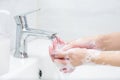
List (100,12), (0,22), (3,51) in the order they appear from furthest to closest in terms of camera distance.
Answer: (100,12), (0,22), (3,51)

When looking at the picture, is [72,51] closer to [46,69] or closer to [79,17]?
[46,69]

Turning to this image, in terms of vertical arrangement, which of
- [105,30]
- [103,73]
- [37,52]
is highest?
[105,30]

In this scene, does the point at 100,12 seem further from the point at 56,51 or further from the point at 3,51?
the point at 3,51

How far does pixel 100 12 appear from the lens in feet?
4.18

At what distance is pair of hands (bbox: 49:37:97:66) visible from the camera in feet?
2.78

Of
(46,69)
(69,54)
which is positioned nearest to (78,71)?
(46,69)

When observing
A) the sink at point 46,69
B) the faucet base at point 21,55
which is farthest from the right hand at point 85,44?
the faucet base at point 21,55

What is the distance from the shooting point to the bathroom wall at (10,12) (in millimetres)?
993

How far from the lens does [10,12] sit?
1097 millimetres

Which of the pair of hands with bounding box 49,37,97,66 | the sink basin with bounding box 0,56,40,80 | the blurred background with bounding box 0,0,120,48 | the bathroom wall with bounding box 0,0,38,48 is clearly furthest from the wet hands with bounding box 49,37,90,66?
the blurred background with bounding box 0,0,120,48

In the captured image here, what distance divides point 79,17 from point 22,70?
0.59 m

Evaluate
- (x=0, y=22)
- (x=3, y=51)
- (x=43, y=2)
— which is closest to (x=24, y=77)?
(x=3, y=51)

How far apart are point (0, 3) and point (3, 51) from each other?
0.35 metres

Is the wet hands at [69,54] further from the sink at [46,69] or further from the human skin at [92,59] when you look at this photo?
the sink at [46,69]
